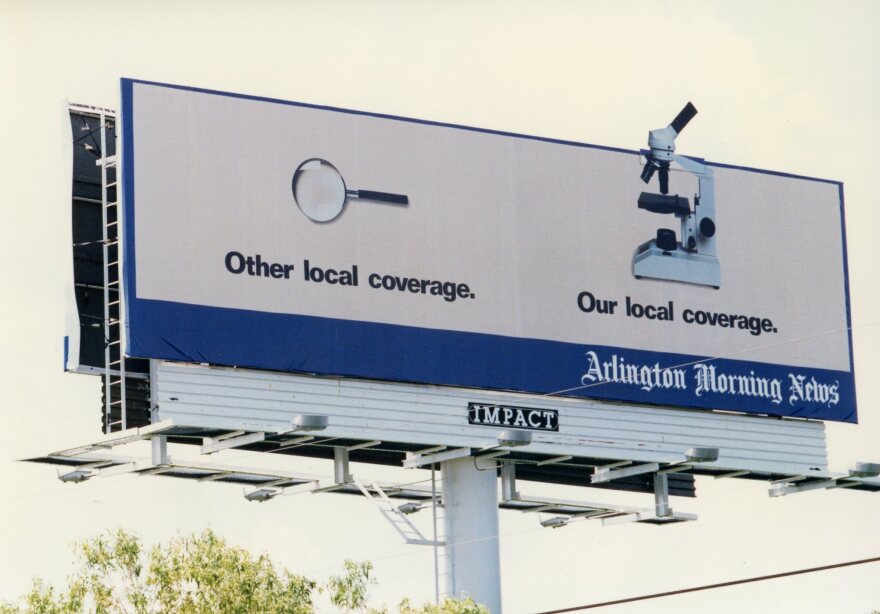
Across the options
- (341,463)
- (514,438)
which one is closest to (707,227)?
(514,438)

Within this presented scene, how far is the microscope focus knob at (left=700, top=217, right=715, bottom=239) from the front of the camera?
3525 cm

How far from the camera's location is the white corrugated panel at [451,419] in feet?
99.3

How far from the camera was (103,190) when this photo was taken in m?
30.9

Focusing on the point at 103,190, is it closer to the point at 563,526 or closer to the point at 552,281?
the point at 552,281

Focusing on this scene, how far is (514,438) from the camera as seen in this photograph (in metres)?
31.7

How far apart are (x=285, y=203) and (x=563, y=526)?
7.07 meters

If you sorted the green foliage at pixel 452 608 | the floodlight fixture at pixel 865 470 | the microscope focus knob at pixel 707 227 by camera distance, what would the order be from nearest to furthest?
1. the green foliage at pixel 452 608
2. the floodlight fixture at pixel 865 470
3. the microscope focus knob at pixel 707 227

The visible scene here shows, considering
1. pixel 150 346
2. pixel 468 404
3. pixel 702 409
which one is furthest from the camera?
pixel 702 409

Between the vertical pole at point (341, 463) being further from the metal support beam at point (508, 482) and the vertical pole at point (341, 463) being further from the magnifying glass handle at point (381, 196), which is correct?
the magnifying glass handle at point (381, 196)

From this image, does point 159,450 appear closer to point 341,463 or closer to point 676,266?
point 341,463

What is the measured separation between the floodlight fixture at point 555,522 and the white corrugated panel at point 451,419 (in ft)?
6.98

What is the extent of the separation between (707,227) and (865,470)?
169 inches

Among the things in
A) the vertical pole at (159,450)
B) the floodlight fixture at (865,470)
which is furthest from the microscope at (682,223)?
the vertical pole at (159,450)

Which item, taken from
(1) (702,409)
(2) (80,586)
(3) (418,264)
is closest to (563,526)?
(1) (702,409)
